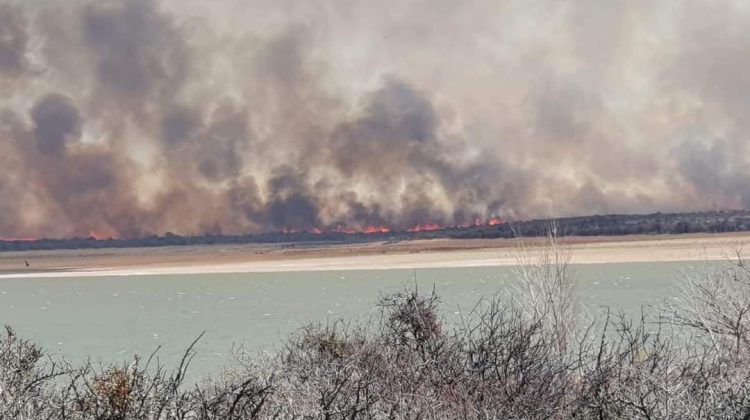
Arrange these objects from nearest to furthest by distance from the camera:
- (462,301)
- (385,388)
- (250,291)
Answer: (385,388)
(462,301)
(250,291)

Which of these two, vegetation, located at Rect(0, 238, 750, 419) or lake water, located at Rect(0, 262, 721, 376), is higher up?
vegetation, located at Rect(0, 238, 750, 419)

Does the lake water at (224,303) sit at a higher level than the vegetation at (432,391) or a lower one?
lower

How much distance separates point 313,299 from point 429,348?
153 feet

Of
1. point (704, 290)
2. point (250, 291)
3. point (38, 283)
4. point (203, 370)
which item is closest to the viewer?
point (704, 290)

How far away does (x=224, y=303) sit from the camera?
6419cm

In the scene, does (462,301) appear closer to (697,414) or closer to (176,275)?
(697,414)

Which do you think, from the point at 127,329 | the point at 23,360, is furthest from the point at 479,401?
the point at 127,329

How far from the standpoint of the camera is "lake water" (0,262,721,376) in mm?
40750

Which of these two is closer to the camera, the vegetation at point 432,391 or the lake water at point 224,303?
the vegetation at point 432,391

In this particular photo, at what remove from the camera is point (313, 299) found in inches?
2483

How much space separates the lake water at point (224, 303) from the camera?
40.8 metres

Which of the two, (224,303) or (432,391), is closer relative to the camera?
(432,391)

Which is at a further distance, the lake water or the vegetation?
the lake water

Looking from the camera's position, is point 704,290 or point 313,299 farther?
point 313,299
